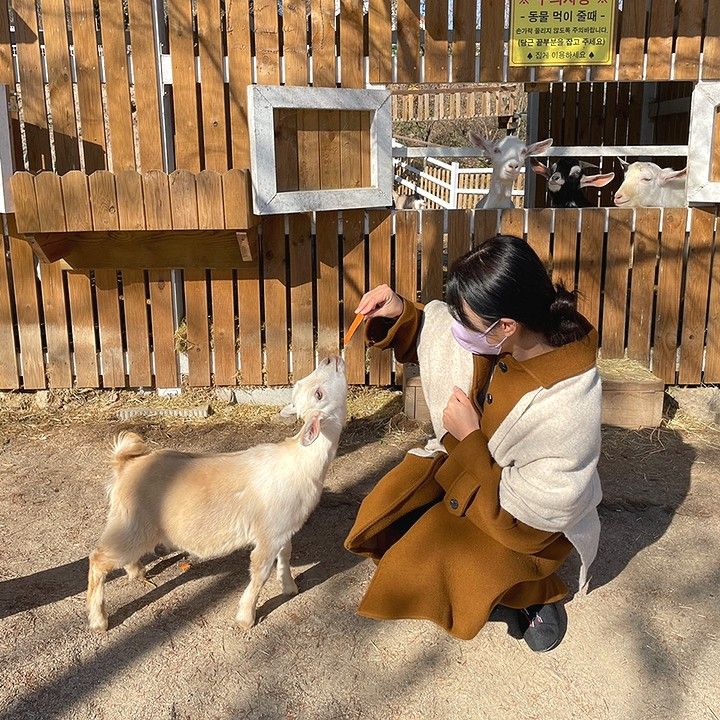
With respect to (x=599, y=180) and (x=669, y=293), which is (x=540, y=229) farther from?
(x=599, y=180)

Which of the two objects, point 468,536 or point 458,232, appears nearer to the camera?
point 468,536

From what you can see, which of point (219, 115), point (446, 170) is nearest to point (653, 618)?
point (219, 115)

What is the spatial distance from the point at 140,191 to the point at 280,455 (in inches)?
84.7

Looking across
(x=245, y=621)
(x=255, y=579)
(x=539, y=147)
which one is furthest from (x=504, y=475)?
(x=539, y=147)

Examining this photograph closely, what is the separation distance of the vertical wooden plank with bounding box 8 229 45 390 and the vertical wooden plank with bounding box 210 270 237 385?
50.7 inches

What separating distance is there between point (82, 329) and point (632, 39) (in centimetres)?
450

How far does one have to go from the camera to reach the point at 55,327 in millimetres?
5586

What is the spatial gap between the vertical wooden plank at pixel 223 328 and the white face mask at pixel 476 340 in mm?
3195

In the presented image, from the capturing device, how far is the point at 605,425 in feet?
17.4


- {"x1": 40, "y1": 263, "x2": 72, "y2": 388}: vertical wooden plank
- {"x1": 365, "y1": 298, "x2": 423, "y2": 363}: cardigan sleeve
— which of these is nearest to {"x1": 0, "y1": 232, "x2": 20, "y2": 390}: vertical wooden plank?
{"x1": 40, "y1": 263, "x2": 72, "y2": 388}: vertical wooden plank

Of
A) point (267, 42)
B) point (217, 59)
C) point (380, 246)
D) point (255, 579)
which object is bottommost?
point (255, 579)

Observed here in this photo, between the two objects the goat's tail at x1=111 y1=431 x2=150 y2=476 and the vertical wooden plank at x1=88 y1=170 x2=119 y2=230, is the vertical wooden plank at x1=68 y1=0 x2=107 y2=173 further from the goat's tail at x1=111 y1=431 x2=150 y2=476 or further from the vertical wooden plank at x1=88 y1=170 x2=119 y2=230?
the goat's tail at x1=111 y1=431 x2=150 y2=476

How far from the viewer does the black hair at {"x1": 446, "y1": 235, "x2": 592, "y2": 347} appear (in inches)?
96.3

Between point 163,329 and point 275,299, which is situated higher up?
point 275,299
